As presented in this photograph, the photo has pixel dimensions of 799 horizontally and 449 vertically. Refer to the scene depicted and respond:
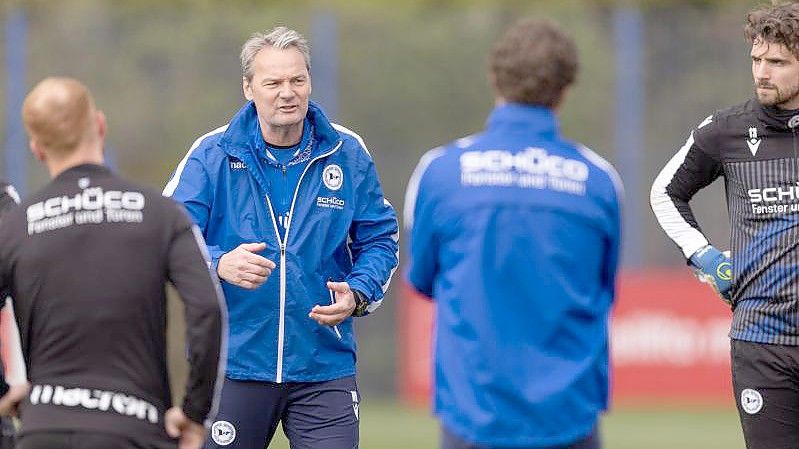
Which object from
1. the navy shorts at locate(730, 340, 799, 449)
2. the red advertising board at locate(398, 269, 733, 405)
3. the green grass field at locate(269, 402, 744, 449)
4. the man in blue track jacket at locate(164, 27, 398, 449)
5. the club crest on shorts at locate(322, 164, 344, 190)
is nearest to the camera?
the navy shorts at locate(730, 340, 799, 449)

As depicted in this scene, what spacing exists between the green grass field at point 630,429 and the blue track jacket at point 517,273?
22.2ft

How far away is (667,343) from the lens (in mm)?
15422

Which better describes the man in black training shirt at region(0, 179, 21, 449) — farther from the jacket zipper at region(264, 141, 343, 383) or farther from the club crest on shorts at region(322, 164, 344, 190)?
the club crest on shorts at region(322, 164, 344, 190)

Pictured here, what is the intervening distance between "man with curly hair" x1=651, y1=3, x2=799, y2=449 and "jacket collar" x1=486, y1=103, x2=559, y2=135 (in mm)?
1669

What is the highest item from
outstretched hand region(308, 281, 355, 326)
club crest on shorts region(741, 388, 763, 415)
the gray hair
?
the gray hair

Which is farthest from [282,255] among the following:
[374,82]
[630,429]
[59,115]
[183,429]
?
[374,82]

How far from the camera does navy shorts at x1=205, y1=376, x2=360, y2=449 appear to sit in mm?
6496

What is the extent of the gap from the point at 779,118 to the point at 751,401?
1135 mm

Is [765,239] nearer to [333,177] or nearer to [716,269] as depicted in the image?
[716,269]

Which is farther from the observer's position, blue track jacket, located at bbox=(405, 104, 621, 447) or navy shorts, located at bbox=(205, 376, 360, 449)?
navy shorts, located at bbox=(205, 376, 360, 449)

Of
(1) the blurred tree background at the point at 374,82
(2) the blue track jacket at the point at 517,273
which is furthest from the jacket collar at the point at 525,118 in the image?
(1) the blurred tree background at the point at 374,82

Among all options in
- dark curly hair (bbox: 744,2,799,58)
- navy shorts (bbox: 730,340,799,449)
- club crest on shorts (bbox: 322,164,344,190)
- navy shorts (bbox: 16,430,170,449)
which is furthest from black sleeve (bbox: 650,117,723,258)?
navy shorts (bbox: 16,430,170,449)

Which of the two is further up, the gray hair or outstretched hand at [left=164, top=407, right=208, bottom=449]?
the gray hair

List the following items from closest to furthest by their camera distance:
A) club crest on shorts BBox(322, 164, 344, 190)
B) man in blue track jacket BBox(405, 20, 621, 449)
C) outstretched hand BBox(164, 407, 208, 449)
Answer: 1. man in blue track jacket BBox(405, 20, 621, 449)
2. outstretched hand BBox(164, 407, 208, 449)
3. club crest on shorts BBox(322, 164, 344, 190)
